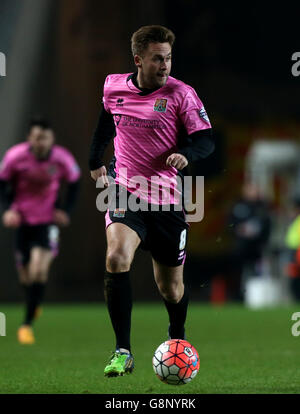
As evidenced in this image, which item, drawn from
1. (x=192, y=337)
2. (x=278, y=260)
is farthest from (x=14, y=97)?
(x=192, y=337)

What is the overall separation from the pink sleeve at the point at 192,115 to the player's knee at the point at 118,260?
36.1 inches

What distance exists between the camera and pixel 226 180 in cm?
1880

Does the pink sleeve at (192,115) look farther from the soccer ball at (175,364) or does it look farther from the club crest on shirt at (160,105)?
the soccer ball at (175,364)

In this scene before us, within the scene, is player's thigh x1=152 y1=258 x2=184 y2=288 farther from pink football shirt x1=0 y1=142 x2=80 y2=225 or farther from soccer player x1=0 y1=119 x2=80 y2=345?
pink football shirt x1=0 y1=142 x2=80 y2=225

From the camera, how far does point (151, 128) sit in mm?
6445

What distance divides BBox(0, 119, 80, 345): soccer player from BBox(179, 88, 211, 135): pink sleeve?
13.8 ft

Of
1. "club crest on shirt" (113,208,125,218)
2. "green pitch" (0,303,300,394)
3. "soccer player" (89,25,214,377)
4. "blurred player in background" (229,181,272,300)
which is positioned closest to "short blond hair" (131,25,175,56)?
"soccer player" (89,25,214,377)

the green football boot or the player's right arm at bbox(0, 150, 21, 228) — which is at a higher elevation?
the player's right arm at bbox(0, 150, 21, 228)

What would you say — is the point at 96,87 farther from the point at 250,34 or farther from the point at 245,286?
the point at 245,286

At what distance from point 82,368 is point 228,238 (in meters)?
11.2

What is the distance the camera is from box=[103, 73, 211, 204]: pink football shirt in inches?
253

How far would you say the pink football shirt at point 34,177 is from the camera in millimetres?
10648

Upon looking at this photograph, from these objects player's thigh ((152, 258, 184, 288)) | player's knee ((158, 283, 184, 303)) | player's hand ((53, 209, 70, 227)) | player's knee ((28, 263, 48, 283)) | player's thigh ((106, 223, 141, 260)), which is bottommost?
player's knee ((28, 263, 48, 283))

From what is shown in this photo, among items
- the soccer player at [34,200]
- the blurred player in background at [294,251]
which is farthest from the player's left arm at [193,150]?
the blurred player in background at [294,251]
